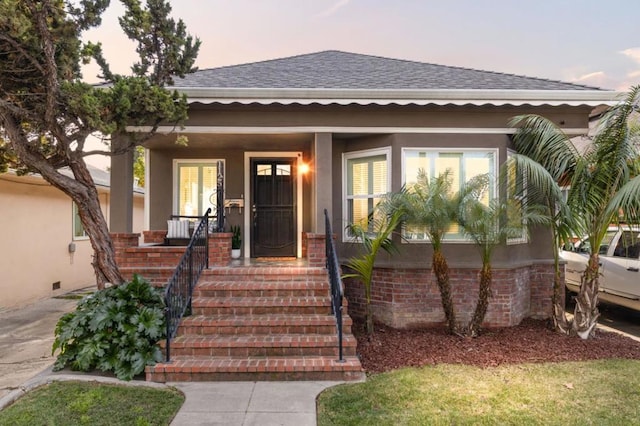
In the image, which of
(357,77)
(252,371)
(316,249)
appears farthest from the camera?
(357,77)

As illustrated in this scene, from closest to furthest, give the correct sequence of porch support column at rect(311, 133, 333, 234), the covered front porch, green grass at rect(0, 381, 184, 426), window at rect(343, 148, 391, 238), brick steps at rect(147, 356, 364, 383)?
green grass at rect(0, 381, 184, 426) → brick steps at rect(147, 356, 364, 383) → porch support column at rect(311, 133, 333, 234) → window at rect(343, 148, 391, 238) → the covered front porch

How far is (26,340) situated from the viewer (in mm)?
5980

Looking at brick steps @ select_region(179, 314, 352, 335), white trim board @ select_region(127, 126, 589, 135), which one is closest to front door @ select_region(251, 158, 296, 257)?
white trim board @ select_region(127, 126, 589, 135)

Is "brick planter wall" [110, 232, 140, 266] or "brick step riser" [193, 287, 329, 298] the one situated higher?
"brick planter wall" [110, 232, 140, 266]

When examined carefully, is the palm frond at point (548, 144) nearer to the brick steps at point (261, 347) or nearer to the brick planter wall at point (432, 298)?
the brick planter wall at point (432, 298)

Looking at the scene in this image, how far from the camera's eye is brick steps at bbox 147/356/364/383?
4027 millimetres

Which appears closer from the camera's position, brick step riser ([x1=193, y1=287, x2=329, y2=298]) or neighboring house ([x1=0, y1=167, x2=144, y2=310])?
brick step riser ([x1=193, y1=287, x2=329, y2=298])

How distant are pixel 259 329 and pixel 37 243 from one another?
766 centimetres

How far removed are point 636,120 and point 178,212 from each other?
26.0ft

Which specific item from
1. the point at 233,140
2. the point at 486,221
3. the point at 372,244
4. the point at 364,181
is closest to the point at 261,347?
the point at 372,244

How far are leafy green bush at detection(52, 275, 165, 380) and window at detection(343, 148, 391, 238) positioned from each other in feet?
11.5

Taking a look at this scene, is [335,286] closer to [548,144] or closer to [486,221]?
[486,221]

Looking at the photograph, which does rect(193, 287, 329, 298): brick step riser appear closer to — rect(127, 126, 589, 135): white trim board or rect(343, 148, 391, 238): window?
rect(343, 148, 391, 238): window

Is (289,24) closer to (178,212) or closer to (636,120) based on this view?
(178,212)
